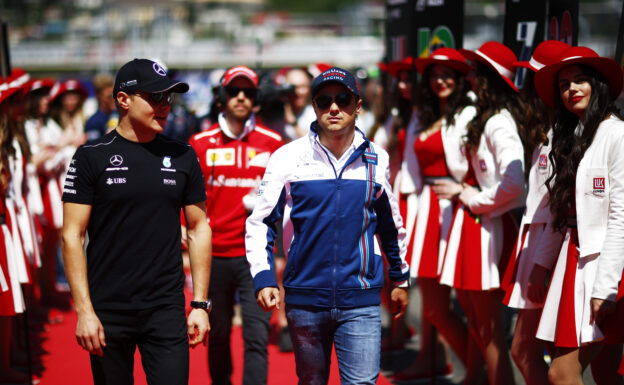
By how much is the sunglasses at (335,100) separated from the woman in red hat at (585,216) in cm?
109

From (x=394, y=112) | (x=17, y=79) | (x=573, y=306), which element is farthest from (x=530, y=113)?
(x=17, y=79)

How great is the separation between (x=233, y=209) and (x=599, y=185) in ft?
7.60

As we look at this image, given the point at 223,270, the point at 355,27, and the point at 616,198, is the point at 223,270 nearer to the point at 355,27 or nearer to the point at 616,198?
the point at 616,198

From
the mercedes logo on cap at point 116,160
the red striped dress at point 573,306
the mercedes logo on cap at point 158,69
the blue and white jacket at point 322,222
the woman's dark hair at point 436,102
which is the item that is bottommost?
the red striped dress at point 573,306

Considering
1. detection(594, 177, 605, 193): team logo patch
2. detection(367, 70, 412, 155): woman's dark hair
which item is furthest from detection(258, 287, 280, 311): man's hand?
detection(367, 70, 412, 155): woman's dark hair

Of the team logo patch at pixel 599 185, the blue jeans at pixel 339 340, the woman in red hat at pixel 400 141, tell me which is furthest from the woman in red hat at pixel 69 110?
the team logo patch at pixel 599 185

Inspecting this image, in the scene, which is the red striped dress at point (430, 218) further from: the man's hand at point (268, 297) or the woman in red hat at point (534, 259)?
the man's hand at point (268, 297)

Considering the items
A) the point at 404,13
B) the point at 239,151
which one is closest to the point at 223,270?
the point at 239,151

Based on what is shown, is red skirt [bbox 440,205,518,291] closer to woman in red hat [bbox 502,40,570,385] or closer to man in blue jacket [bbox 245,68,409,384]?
woman in red hat [bbox 502,40,570,385]

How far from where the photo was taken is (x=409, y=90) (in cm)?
700

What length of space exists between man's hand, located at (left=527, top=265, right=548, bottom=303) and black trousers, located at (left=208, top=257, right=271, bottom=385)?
167cm

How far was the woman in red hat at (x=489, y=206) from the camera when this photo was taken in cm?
534

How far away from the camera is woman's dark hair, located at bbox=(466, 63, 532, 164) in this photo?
214 inches

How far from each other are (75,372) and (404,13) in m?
4.22
